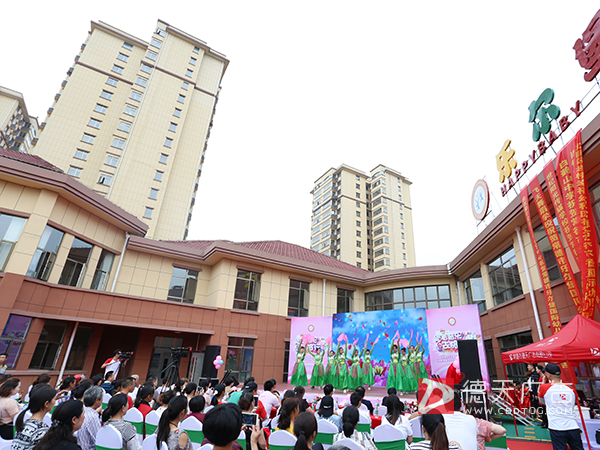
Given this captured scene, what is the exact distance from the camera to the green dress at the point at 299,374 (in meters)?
15.1

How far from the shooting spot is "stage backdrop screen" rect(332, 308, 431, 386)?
14133mm

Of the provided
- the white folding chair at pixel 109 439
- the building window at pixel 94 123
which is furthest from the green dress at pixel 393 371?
the building window at pixel 94 123

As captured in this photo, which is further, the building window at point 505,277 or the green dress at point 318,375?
the green dress at point 318,375

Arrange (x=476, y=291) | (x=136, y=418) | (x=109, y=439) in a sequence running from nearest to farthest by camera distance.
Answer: (x=109, y=439)
(x=136, y=418)
(x=476, y=291)

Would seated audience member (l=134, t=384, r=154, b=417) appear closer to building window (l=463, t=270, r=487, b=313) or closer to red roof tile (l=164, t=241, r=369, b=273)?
red roof tile (l=164, t=241, r=369, b=273)

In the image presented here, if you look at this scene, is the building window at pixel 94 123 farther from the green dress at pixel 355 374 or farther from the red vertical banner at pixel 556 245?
the red vertical banner at pixel 556 245

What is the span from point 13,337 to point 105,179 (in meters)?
22.0

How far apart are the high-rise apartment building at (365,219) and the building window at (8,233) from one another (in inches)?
1656

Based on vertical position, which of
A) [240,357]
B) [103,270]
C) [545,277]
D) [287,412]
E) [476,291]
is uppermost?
[476,291]

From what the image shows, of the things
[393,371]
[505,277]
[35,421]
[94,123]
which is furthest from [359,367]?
[94,123]

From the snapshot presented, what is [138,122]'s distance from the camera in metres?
31.0

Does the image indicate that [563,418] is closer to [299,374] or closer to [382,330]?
[382,330]

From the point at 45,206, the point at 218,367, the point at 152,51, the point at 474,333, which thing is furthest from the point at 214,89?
the point at 474,333

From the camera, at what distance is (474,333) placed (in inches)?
516
